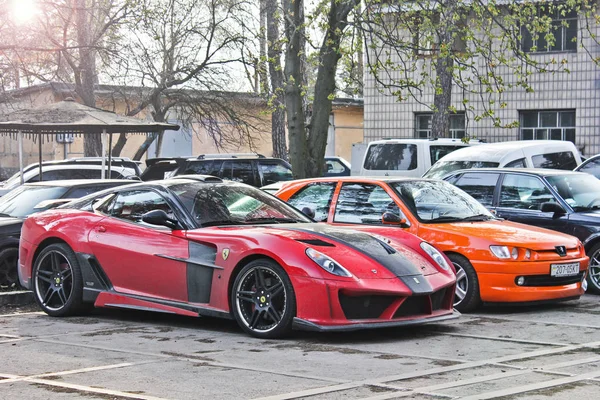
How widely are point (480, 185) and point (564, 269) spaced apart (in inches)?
114

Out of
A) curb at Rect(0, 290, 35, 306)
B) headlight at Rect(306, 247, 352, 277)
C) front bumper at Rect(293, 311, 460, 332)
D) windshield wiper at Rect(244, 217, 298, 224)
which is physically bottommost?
curb at Rect(0, 290, 35, 306)

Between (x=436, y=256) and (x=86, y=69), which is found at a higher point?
(x=86, y=69)

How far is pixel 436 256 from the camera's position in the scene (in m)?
9.38

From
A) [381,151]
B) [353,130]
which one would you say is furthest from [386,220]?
[353,130]

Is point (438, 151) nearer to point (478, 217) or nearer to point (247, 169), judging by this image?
point (247, 169)

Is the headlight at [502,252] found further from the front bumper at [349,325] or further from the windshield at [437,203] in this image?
the front bumper at [349,325]

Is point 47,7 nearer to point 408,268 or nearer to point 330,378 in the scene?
point 408,268

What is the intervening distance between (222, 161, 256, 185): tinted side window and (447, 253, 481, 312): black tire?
540 inches

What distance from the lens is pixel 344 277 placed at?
830cm

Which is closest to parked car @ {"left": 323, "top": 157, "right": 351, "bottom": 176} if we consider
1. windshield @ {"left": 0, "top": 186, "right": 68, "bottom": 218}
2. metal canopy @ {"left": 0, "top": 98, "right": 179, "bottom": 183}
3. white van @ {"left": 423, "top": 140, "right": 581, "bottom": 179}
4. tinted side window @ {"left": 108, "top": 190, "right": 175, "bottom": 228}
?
white van @ {"left": 423, "top": 140, "right": 581, "bottom": 179}

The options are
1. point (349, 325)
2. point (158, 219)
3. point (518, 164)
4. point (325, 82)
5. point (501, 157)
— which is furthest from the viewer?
point (518, 164)

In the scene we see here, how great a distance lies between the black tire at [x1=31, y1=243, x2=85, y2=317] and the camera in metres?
Answer: 10.1

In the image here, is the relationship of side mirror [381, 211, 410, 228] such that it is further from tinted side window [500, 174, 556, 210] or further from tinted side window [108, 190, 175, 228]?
tinted side window [500, 174, 556, 210]

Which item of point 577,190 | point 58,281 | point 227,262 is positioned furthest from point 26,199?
point 577,190
